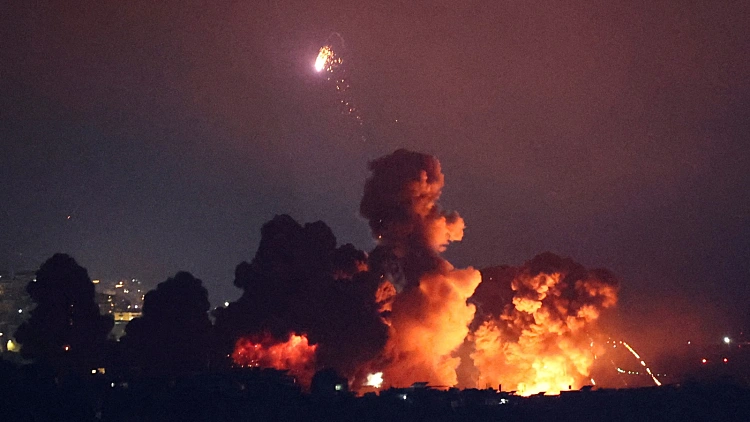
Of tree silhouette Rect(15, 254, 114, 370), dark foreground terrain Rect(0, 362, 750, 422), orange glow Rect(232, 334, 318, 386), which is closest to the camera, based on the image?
dark foreground terrain Rect(0, 362, 750, 422)

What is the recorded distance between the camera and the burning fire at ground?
55.2 metres

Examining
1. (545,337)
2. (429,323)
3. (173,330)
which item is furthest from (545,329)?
(173,330)

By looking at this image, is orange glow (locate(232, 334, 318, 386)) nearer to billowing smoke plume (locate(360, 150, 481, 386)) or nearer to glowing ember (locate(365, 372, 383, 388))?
glowing ember (locate(365, 372, 383, 388))

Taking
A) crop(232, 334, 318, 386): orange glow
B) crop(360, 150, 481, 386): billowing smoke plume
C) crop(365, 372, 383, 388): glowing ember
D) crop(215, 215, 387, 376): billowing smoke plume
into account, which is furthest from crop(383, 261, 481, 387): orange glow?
crop(232, 334, 318, 386): orange glow

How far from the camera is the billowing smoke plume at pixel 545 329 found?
215ft

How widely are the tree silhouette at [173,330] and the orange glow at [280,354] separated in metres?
2.03

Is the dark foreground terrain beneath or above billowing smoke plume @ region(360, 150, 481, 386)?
beneath

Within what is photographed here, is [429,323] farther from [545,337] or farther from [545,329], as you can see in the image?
[545,337]

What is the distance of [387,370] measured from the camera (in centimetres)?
5694

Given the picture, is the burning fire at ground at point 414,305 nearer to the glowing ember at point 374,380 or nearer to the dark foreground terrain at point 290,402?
the glowing ember at point 374,380

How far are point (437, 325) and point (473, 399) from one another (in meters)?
15.2

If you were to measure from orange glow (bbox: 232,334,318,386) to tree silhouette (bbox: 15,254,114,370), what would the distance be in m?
7.64

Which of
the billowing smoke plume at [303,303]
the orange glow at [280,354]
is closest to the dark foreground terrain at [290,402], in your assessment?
the orange glow at [280,354]

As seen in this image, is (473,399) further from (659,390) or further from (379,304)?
(379,304)
